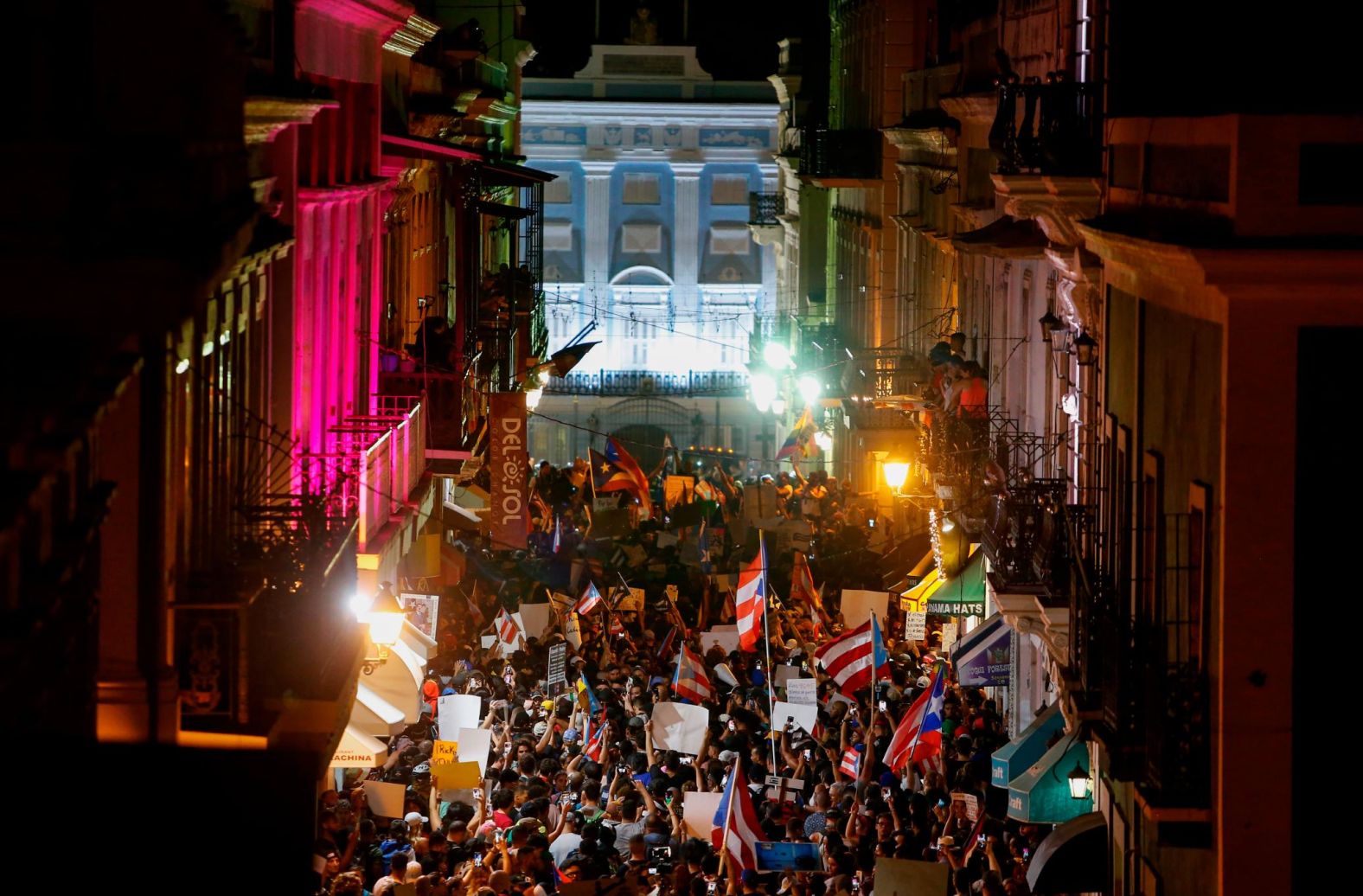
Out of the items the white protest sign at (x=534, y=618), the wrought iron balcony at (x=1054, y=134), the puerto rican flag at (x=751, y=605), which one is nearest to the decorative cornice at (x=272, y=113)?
the wrought iron balcony at (x=1054, y=134)

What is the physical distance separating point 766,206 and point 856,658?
41.7 meters

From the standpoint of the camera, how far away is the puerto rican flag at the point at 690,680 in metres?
21.9

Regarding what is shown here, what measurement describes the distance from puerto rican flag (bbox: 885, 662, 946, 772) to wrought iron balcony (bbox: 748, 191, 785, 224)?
43.0 meters

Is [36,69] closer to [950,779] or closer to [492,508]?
[950,779]

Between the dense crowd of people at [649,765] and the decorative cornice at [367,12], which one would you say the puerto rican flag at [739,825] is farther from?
the decorative cornice at [367,12]

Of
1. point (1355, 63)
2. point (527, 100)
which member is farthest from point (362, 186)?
point (527, 100)

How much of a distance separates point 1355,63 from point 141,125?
818 centimetres

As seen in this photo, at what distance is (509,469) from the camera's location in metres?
29.6

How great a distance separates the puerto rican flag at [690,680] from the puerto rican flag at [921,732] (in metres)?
2.89

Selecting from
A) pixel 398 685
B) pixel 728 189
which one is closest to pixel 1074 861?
pixel 398 685

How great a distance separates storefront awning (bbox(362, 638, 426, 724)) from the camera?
19844 mm

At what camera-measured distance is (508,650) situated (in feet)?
83.3

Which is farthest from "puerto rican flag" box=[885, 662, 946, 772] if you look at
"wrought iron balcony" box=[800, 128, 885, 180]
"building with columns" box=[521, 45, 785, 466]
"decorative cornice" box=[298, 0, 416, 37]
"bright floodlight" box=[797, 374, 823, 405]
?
"building with columns" box=[521, 45, 785, 466]

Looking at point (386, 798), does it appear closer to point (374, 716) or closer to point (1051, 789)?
point (374, 716)
